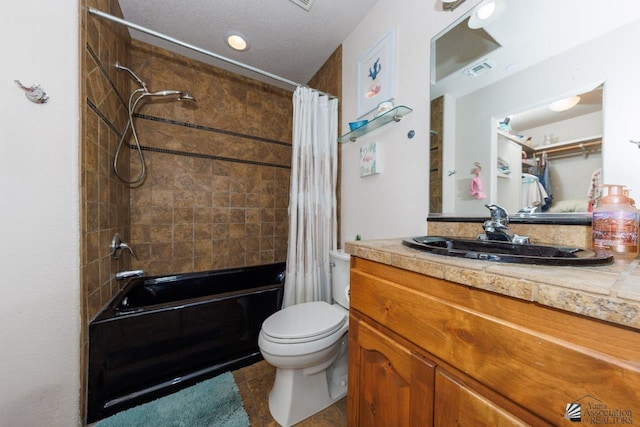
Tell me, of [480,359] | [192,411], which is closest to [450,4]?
[480,359]

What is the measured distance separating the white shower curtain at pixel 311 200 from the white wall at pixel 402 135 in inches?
8.2

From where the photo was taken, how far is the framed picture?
4.47 ft

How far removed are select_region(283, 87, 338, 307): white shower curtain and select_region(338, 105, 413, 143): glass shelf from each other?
0.21 m

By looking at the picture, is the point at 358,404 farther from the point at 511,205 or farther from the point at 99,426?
the point at 99,426

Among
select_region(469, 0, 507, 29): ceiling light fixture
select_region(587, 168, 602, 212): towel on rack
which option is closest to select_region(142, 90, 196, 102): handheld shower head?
select_region(469, 0, 507, 29): ceiling light fixture

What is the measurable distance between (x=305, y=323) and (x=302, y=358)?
0.52ft

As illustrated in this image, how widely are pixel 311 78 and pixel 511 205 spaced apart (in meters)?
2.16

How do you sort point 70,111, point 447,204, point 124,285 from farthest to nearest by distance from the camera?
point 124,285, point 447,204, point 70,111

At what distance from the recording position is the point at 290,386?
3.62 feet

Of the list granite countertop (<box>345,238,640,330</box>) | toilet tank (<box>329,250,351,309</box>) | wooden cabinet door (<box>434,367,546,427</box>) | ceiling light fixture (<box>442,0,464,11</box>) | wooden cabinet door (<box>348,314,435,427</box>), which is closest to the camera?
granite countertop (<box>345,238,640,330</box>)

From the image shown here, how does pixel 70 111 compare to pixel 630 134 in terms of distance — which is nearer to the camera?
pixel 630 134

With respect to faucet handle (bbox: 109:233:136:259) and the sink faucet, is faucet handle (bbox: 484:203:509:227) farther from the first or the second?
faucet handle (bbox: 109:233:136:259)

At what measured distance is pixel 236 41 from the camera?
1797mm

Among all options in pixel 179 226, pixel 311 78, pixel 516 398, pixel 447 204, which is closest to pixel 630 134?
pixel 447 204
